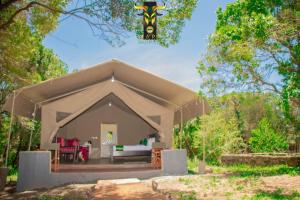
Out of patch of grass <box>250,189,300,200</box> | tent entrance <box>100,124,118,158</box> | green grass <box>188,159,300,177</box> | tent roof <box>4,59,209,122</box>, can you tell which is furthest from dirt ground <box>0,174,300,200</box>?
tent entrance <box>100,124,118,158</box>

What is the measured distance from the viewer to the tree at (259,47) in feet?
18.9

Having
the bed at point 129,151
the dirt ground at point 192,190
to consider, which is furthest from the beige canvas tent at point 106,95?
the dirt ground at point 192,190

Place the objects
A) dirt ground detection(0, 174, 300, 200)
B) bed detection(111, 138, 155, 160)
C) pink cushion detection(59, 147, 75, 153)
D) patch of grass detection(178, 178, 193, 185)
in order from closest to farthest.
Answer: dirt ground detection(0, 174, 300, 200), patch of grass detection(178, 178, 193, 185), bed detection(111, 138, 155, 160), pink cushion detection(59, 147, 75, 153)

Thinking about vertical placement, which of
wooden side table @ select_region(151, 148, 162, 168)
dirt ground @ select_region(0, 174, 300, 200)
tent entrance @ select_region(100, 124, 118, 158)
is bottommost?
dirt ground @ select_region(0, 174, 300, 200)

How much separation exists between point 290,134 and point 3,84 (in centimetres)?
1616

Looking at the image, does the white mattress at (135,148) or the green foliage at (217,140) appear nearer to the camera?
the white mattress at (135,148)

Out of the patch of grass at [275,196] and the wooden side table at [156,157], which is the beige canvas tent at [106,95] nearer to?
the wooden side table at [156,157]

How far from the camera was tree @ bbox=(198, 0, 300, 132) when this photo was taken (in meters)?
5.77

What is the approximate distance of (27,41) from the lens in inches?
356

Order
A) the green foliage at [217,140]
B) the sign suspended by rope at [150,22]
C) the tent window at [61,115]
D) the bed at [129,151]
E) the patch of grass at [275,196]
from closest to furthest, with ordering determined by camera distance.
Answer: the sign suspended by rope at [150,22], the patch of grass at [275,196], the tent window at [61,115], the bed at [129,151], the green foliage at [217,140]

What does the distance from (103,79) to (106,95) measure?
23.0 inches

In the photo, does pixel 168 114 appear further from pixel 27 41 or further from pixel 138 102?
pixel 27 41

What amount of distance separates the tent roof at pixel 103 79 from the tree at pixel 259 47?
3.84 ft

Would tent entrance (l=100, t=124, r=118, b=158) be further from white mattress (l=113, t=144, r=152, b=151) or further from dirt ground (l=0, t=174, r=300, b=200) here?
dirt ground (l=0, t=174, r=300, b=200)
